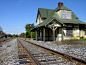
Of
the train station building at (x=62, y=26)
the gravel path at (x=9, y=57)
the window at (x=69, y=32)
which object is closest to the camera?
the gravel path at (x=9, y=57)

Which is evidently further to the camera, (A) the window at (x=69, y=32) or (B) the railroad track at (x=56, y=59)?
(A) the window at (x=69, y=32)

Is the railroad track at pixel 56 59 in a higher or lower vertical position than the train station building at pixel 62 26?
lower

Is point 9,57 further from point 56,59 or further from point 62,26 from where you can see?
point 62,26

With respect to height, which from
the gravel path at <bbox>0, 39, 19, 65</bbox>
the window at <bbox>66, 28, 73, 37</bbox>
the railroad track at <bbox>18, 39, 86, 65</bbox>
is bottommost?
the gravel path at <bbox>0, 39, 19, 65</bbox>

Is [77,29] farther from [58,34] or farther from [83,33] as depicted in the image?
[83,33]

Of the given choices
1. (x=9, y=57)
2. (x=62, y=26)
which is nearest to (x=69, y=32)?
(x=62, y=26)

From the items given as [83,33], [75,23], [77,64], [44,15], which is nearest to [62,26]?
[75,23]

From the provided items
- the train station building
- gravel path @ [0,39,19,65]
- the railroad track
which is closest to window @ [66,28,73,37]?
the train station building

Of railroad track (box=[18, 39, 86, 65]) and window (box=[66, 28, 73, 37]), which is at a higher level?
window (box=[66, 28, 73, 37])

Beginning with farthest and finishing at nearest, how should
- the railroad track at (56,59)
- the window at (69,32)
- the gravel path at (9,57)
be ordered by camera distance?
the window at (69,32) < the gravel path at (9,57) < the railroad track at (56,59)

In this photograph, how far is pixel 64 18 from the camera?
802 inches

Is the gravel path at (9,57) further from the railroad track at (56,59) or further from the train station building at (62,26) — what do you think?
the train station building at (62,26)

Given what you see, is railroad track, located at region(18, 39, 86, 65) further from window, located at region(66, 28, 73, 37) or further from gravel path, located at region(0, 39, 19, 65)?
window, located at region(66, 28, 73, 37)

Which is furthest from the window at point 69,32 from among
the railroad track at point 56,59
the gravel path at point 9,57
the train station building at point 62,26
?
the railroad track at point 56,59
